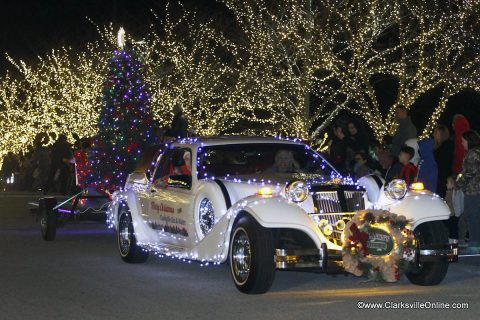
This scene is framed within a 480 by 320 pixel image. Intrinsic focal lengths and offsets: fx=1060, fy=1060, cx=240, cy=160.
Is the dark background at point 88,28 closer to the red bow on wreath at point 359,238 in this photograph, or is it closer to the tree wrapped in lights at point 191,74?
the tree wrapped in lights at point 191,74

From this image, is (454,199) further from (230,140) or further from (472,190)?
(230,140)

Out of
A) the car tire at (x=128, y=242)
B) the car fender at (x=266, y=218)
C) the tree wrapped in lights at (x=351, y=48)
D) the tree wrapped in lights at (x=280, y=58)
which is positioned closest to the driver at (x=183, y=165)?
the car tire at (x=128, y=242)

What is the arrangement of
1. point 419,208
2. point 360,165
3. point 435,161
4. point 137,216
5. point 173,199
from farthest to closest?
point 360,165
point 435,161
point 137,216
point 173,199
point 419,208

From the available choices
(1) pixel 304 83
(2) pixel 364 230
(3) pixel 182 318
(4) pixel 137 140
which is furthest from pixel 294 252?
(1) pixel 304 83

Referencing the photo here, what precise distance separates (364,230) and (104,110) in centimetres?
1287

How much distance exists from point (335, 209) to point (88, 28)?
33585mm

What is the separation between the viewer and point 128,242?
14398 millimetres

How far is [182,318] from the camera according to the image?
9594 mm

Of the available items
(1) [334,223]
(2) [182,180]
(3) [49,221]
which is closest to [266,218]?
(1) [334,223]

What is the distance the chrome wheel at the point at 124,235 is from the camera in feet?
47.3

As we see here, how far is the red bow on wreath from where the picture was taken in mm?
10820

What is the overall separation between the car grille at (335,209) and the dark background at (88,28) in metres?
21.5

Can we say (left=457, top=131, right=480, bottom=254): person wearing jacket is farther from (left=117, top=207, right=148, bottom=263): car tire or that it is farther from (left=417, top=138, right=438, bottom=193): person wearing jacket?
(left=117, top=207, right=148, bottom=263): car tire

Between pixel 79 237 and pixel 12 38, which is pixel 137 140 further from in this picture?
pixel 12 38
